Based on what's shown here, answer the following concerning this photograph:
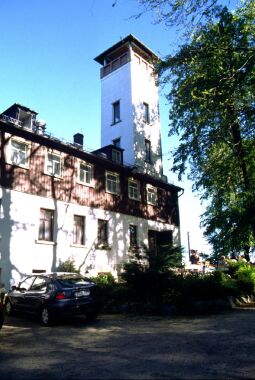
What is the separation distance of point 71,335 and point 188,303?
207 inches

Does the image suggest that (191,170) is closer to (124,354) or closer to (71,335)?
(71,335)

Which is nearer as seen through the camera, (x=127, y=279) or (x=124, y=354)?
(x=124, y=354)

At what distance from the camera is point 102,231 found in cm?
2438

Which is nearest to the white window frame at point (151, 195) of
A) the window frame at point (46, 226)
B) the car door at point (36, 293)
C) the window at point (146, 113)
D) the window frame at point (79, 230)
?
the window at point (146, 113)

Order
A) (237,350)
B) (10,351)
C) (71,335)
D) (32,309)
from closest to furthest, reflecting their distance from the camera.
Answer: (237,350) → (10,351) → (71,335) → (32,309)

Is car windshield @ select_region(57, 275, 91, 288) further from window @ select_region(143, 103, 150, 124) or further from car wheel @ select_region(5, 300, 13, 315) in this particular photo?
window @ select_region(143, 103, 150, 124)

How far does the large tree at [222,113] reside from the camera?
38.2ft

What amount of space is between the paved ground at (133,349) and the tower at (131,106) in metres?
19.0

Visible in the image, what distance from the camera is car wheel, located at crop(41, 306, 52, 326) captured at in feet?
37.7

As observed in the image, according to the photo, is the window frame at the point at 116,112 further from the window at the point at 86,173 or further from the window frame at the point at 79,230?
the window frame at the point at 79,230

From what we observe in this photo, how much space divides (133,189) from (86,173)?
4.79 meters

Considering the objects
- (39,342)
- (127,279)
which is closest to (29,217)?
(127,279)

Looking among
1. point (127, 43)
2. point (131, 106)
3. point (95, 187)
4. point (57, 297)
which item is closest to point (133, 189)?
point (95, 187)

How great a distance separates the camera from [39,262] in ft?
65.2
